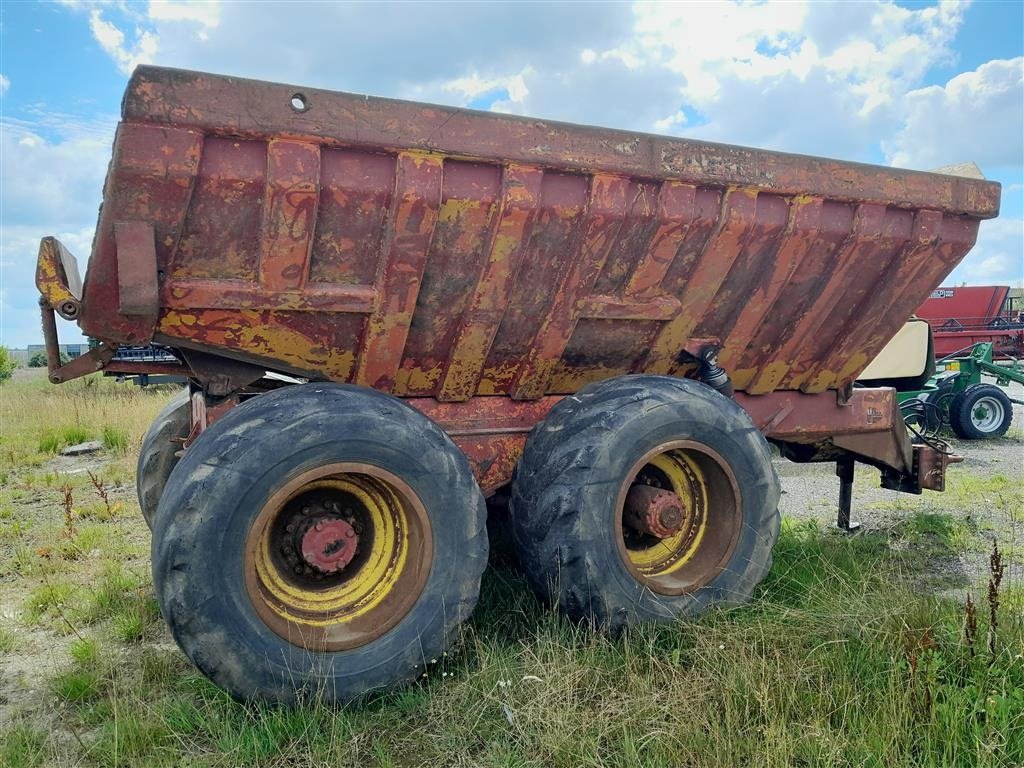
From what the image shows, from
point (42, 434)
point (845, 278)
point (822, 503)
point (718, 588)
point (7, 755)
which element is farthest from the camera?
point (42, 434)

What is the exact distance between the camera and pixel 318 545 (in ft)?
9.98

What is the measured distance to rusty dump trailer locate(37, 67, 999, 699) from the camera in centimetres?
283

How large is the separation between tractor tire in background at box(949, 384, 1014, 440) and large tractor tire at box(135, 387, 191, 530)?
10.3 m

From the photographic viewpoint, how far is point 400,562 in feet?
10.4

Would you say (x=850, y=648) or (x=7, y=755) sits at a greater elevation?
(x=850, y=648)

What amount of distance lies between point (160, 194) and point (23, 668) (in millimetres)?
2308

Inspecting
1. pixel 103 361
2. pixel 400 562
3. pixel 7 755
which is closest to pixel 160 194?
pixel 103 361

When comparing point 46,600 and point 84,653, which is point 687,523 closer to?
point 84,653

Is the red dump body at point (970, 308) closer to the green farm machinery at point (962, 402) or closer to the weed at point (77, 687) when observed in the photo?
the green farm machinery at point (962, 402)

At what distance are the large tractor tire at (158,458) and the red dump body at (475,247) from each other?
1.21 m

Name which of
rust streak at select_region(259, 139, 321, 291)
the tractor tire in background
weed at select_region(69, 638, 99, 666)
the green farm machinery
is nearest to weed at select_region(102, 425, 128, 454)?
weed at select_region(69, 638, 99, 666)

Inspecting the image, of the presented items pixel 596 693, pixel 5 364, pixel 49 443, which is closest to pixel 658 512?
Result: pixel 596 693

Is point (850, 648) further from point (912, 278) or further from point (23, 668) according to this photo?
point (23, 668)

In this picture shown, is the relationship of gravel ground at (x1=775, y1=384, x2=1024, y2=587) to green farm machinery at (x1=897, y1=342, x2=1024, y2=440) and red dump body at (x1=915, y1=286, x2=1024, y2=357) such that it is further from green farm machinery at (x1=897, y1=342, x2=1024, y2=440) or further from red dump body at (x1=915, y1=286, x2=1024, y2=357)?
red dump body at (x1=915, y1=286, x2=1024, y2=357)
